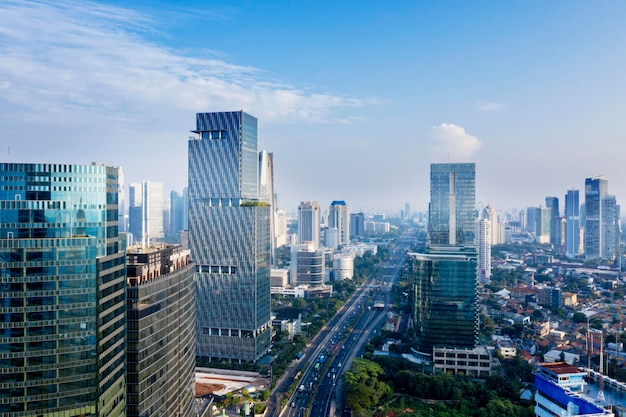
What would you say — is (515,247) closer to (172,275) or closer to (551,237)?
(551,237)

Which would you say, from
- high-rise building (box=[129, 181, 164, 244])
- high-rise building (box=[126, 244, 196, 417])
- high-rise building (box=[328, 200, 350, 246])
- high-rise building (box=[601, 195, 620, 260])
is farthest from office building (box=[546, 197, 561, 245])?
high-rise building (box=[126, 244, 196, 417])

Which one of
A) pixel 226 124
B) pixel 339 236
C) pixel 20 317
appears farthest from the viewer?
pixel 339 236

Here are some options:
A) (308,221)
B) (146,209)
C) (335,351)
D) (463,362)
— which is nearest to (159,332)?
(463,362)

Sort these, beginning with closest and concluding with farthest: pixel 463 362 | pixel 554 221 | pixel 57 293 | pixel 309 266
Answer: pixel 57 293 → pixel 463 362 → pixel 309 266 → pixel 554 221

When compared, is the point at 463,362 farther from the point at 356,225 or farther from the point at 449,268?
the point at 356,225

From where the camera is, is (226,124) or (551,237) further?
(551,237)

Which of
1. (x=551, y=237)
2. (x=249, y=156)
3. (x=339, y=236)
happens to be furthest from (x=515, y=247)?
(x=249, y=156)
